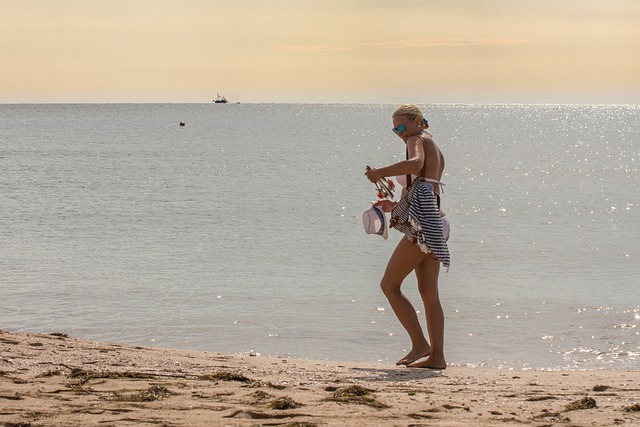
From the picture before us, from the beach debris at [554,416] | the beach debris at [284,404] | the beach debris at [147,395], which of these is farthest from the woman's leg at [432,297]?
the beach debris at [147,395]

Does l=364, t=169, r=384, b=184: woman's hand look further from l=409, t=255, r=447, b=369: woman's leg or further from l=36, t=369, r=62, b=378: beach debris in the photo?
l=36, t=369, r=62, b=378: beach debris

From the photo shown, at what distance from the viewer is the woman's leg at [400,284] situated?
6773 mm

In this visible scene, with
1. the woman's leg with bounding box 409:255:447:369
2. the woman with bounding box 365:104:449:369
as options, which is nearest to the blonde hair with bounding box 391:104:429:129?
the woman with bounding box 365:104:449:369

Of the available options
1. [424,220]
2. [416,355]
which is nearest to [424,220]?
[424,220]

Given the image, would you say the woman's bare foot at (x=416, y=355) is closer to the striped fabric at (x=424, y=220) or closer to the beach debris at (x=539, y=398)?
the striped fabric at (x=424, y=220)

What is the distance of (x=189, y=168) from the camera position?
42.8 metres

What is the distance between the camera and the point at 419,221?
6.64m

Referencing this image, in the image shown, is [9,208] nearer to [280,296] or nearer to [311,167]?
[280,296]

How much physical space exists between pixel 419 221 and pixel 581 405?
75.1 inches

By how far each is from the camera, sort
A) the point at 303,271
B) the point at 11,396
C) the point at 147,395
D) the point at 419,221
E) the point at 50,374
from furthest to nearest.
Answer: the point at 303,271 < the point at 419,221 < the point at 50,374 < the point at 147,395 < the point at 11,396

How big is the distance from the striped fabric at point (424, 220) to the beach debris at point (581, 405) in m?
1.66

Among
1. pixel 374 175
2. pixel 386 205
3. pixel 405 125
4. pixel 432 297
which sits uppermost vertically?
pixel 405 125

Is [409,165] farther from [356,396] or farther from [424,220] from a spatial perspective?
[356,396]

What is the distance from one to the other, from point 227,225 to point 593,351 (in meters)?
11.9
